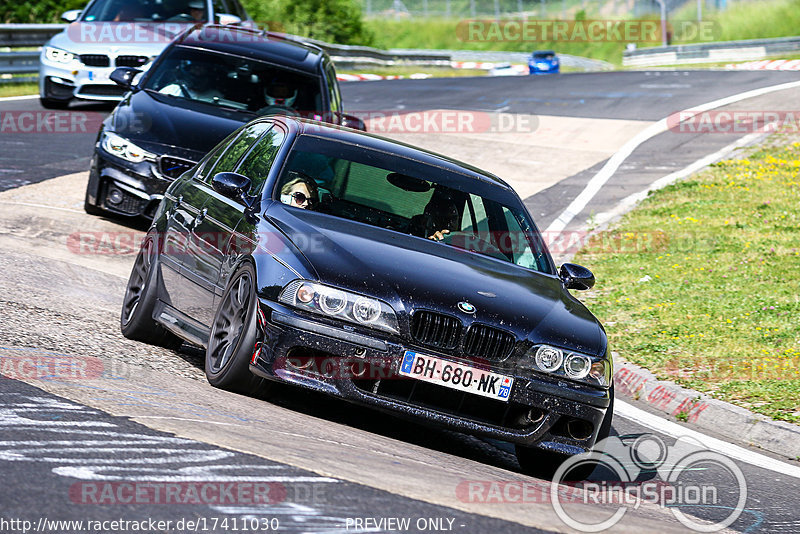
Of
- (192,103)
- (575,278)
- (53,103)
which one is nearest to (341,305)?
(575,278)

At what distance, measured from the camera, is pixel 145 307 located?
7836 mm

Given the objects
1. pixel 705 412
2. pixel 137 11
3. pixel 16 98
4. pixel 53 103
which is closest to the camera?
pixel 705 412

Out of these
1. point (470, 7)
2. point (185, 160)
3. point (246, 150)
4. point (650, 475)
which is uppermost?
point (246, 150)

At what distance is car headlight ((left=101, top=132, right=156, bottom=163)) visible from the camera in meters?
11.4

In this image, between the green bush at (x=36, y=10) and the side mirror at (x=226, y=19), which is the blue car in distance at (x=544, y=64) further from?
the side mirror at (x=226, y=19)

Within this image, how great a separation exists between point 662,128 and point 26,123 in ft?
38.0

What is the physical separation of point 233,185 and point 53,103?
14.0 metres

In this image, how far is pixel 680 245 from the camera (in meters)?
14.4

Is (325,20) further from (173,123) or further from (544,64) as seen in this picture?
(173,123)

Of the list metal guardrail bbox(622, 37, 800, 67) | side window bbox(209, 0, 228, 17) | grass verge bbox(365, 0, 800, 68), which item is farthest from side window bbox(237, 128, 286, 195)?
grass verge bbox(365, 0, 800, 68)

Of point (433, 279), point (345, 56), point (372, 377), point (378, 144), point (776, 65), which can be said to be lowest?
point (776, 65)

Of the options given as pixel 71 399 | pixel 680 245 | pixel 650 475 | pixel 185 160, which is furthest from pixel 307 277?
pixel 680 245

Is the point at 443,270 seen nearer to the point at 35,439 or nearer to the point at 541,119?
the point at 35,439

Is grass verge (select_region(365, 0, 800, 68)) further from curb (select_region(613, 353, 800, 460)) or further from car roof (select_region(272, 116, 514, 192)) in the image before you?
car roof (select_region(272, 116, 514, 192))
